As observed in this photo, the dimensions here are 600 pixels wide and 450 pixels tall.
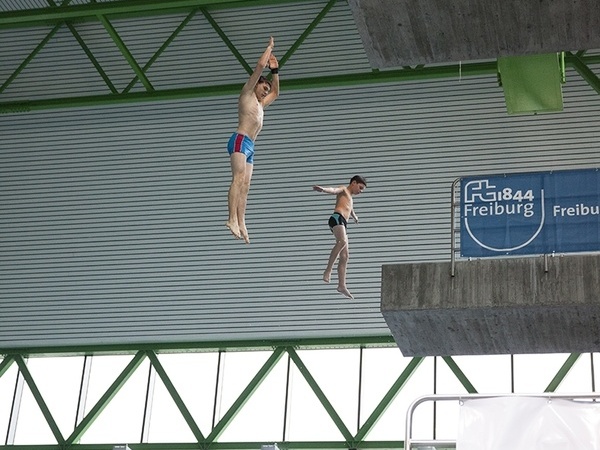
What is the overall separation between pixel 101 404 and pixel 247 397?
3.62m

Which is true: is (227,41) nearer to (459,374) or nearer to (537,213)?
(459,374)

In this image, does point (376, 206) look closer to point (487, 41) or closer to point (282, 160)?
point (282, 160)

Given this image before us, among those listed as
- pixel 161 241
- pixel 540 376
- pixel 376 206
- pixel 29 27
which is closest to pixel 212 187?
pixel 161 241

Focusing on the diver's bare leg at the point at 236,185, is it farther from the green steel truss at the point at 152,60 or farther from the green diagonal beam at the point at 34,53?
the green diagonal beam at the point at 34,53

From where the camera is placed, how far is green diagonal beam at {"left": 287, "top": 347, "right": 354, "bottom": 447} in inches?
908

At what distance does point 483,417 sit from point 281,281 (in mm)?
16701

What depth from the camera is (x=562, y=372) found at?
73.2 feet

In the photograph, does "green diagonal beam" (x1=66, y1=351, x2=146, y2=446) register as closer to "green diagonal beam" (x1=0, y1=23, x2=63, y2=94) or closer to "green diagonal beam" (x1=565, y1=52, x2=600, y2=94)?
"green diagonal beam" (x1=0, y1=23, x2=63, y2=94)

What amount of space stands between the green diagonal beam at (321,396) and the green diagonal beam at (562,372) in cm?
452

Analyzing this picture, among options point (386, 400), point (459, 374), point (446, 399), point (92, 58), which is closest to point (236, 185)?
point (446, 399)

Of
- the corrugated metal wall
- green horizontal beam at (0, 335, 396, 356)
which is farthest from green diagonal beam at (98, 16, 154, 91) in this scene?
green horizontal beam at (0, 335, 396, 356)

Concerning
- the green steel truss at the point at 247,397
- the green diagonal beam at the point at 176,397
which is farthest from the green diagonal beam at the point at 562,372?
the green diagonal beam at the point at 176,397

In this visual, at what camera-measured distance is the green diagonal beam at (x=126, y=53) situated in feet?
77.6

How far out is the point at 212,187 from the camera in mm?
24875
